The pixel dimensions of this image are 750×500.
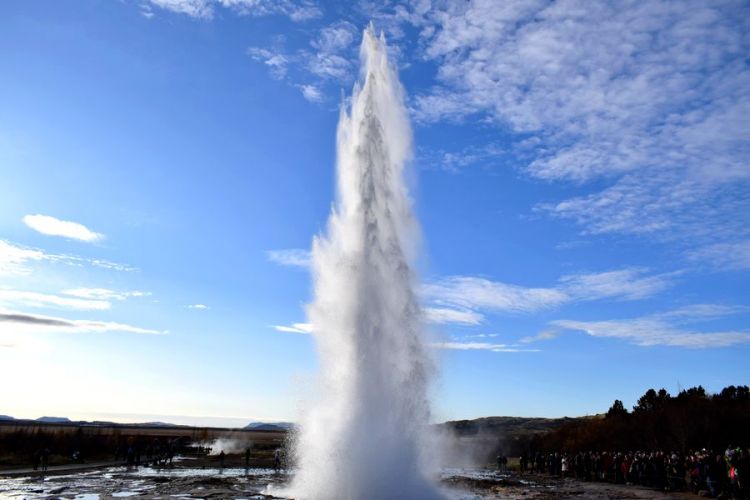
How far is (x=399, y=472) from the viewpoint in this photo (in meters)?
20.6

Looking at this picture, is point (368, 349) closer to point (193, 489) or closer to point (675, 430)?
point (193, 489)

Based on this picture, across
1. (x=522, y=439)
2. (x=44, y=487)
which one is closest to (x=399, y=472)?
(x=44, y=487)

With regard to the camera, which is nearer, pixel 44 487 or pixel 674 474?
pixel 44 487

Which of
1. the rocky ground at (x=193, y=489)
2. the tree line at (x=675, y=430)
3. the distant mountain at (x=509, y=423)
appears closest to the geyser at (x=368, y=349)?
the rocky ground at (x=193, y=489)

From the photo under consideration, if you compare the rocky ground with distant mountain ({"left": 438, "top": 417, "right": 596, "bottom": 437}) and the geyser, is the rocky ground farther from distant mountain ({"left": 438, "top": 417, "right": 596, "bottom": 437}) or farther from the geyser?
distant mountain ({"left": 438, "top": 417, "right": 596, "bottom": 437})

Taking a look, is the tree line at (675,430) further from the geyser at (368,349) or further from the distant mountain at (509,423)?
the distant mountain at (509,423)

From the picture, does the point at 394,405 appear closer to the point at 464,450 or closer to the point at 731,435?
the point at 731,435

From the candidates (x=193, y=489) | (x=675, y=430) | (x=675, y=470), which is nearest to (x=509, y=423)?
(x=675, y=430)

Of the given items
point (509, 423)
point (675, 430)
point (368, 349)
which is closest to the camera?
point (368, 349)

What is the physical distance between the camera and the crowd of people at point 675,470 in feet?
69.4

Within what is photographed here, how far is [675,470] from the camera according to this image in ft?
95.6

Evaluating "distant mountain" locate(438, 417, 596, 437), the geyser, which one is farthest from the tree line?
"distant mountain" locate(438, 417, 596, 437)

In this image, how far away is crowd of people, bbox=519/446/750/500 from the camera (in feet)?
69.4

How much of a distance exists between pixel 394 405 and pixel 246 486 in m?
10.1
